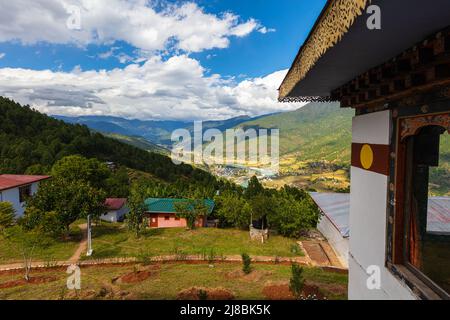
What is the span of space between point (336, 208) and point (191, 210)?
473 inches

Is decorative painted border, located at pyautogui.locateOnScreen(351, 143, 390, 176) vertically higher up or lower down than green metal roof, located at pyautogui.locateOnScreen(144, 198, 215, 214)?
higher up

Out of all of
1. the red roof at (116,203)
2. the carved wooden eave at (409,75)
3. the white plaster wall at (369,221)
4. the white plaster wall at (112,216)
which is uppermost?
the carved wooden eave at (409,75)

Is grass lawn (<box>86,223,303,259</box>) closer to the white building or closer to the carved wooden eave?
the white building

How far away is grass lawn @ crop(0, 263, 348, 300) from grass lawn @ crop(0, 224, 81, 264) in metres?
2.47

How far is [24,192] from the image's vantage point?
83.4ft

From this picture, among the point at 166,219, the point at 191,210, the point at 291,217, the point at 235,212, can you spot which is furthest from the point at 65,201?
the point at 291,217

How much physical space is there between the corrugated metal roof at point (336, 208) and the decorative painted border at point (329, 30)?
16.3 m

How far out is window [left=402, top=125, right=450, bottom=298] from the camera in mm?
3320

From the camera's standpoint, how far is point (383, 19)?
1.95 m

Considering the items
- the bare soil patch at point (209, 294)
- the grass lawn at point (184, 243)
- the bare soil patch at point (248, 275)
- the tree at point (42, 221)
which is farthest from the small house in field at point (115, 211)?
the bare soil patch at point (209, 294)

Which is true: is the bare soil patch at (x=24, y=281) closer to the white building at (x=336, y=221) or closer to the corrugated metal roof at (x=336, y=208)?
the white building at (x=336, y=221)

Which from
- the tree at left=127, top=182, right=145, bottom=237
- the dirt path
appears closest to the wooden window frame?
the dirt path

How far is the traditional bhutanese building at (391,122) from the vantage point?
2090 mm

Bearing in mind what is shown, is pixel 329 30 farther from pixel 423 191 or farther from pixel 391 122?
pixel 423 191
